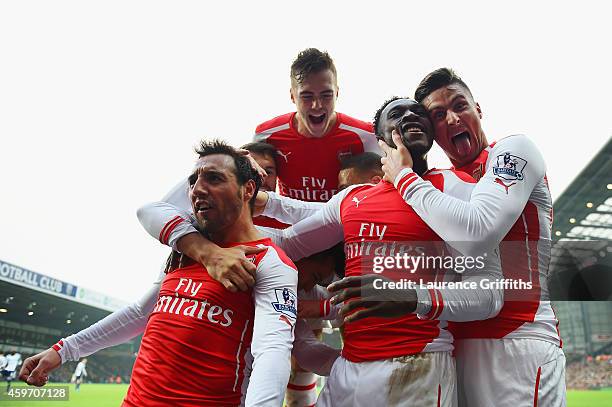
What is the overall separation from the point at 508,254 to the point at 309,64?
7.32 feet

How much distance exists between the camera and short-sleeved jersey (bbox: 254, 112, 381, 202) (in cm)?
418

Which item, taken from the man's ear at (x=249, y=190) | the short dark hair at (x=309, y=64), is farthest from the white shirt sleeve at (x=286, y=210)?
the short dark hair at (x=309, y=64)

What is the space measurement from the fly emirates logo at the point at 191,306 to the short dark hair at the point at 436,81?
1464mm

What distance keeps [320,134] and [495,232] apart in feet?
7.61

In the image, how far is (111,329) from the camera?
299 cm

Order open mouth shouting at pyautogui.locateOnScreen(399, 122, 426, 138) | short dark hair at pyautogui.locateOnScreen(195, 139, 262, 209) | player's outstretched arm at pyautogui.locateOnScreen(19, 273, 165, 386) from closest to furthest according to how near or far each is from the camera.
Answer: open mouth shouting at pyautogui.locateOnScreen(399, 122, 426, 138) → short dark hair at pyautogui.locateOnScreen(195, 139, 262, 209) → player's outstretched arm at pyautogui.locateOnScreen(19, 273, 165, 386)

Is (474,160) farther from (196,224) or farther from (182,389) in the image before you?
(182,389)

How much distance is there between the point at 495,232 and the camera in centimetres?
207

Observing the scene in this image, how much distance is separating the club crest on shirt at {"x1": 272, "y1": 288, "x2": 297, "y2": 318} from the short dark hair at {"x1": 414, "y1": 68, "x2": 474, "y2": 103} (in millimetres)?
1245

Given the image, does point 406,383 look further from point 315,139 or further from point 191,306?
point 315,139

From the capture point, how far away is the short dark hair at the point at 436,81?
271 centimetres

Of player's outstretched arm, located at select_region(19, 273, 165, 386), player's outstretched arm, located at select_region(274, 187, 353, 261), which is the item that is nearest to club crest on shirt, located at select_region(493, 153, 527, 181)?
player's outstretched arm, located at select_region(274, 187, 353, 261)

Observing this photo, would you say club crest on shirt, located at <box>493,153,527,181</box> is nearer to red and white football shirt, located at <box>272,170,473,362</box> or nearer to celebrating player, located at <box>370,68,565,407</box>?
celebrating player, located at <box>370,68,565,407</box>

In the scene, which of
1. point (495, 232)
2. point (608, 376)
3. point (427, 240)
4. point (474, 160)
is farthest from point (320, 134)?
point (608, 376)
